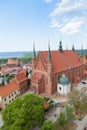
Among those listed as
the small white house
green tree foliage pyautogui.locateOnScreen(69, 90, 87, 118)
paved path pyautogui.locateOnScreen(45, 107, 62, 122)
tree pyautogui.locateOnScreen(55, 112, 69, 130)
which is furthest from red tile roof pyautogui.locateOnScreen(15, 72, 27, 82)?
tree pyautogui.locateOnScreen(55, 112, 69, 130)

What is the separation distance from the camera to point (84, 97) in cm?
3177

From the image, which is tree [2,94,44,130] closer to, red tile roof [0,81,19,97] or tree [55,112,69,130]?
tree [55,112,69,130]

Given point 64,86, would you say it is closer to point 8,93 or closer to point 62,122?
point 8,93

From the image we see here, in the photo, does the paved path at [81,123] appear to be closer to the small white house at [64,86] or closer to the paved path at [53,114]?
the paved path at [53,114]

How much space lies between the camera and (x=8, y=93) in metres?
40.2

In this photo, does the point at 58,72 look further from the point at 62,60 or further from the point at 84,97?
the point at 84,97

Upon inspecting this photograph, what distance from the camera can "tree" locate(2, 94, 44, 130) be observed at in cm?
2323

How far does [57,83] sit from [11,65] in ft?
234

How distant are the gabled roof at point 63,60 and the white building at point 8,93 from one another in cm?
1353

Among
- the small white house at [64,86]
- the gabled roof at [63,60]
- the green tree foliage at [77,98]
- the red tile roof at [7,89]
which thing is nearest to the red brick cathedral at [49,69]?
the gabled roof at [63,60]

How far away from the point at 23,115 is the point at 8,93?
18022 mm

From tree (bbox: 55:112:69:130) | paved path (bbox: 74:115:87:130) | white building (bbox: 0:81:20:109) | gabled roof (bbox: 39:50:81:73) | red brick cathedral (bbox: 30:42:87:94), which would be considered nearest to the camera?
tree (bbox: 55:112:69:130)

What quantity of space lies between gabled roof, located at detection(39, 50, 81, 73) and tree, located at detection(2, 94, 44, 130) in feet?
79.2

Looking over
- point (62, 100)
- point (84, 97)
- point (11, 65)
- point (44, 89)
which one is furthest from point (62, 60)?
point (11, 65)
